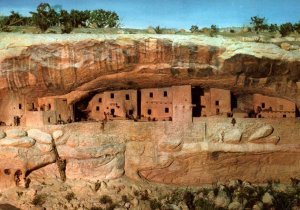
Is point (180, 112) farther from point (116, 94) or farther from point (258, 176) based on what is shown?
point (258, 176)

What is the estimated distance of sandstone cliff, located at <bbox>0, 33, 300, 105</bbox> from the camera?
14.8 m

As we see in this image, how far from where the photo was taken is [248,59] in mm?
15164

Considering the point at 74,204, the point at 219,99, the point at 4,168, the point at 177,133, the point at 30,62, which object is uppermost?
the point at 30,62

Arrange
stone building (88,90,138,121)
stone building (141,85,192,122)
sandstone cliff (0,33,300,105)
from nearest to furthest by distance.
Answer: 1. sandstone cliff (0,33,300,105)
2. stone building (141,85,192,122)
3. stone building (88,90,138,121)

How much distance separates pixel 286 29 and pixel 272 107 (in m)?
3.05

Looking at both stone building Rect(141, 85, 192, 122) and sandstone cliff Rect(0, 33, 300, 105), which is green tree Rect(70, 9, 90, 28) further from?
stone building Rect(141, 85, 192, 122)

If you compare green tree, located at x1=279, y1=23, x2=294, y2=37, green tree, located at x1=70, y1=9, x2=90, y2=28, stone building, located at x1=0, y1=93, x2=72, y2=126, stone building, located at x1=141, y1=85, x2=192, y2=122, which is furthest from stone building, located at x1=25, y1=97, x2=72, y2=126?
green tree, located at x1=279, y1=23, x2=294, y2=37

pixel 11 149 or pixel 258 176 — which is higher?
pixel 11 149

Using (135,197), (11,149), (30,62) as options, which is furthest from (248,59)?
(11,149)

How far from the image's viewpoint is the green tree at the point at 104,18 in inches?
861

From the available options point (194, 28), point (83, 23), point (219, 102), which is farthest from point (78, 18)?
point (219, 102)

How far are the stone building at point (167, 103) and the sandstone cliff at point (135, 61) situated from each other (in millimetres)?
504

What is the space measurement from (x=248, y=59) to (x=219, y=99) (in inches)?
93.0

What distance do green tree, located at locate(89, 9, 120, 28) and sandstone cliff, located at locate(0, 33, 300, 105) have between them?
6281 millimetres
